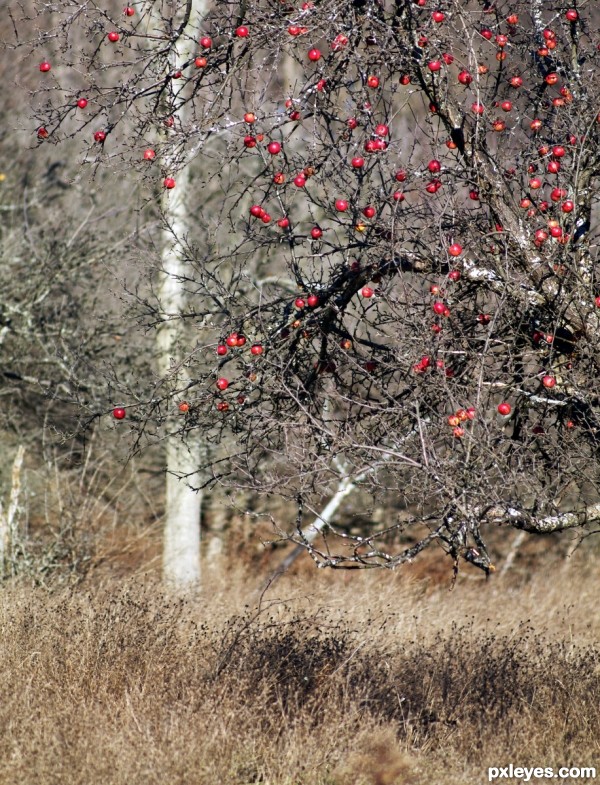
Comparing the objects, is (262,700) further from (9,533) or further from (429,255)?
(9,533)

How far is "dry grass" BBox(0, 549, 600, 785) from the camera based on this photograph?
16.3 feet

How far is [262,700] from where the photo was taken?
5637 mm

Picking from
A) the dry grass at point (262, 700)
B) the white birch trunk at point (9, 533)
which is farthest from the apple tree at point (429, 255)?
the white birch trunk at point (9, 533)

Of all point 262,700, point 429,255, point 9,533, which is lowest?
point 262,700

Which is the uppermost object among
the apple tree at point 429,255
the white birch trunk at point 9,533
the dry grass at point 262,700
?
the apple tree at point 429,255

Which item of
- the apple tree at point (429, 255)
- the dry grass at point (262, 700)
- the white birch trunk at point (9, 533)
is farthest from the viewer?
the white birch trunk at point (9, 533)

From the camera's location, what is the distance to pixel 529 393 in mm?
5059

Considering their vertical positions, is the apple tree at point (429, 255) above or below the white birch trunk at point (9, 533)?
above

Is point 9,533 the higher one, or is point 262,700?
point 9,533

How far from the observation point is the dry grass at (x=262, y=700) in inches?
196

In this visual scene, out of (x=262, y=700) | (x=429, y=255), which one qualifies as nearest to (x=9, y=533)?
(x=262, y=700)

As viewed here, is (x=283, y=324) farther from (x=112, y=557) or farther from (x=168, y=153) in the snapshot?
(x=112, y=557)

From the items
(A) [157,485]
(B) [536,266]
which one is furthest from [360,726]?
(A) [157,485]

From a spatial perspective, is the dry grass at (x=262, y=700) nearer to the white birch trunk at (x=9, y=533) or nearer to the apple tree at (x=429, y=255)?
the apple tree at (x=429, y=255)
